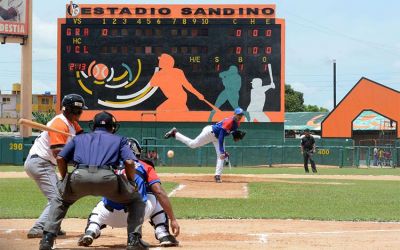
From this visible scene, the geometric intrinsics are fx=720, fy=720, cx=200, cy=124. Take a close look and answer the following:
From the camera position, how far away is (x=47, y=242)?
6.75m

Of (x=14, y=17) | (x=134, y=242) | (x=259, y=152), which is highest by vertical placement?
(x=14, y=17)

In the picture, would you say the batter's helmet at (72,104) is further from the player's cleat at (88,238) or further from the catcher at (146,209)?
the player's cleat at (88,238)

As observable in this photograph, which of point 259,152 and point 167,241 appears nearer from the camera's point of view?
point 167,241

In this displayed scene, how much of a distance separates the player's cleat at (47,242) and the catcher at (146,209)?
44cm

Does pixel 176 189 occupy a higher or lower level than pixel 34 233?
lower

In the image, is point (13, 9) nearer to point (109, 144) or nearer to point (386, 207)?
point (386, 207)

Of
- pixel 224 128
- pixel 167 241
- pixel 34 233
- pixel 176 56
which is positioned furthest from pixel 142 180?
pixel 176 56

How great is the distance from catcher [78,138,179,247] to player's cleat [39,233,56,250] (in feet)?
1.44

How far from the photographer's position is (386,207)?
13.4m

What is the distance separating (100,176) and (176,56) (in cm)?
3142

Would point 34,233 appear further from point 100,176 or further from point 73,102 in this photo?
point 100,176

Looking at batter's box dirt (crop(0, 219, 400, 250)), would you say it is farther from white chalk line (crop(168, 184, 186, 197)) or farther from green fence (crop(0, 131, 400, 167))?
green fence (crop(0, 131, 400, 167))

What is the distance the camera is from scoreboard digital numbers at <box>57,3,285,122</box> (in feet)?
Result: 122

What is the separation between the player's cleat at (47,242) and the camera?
6.74m
